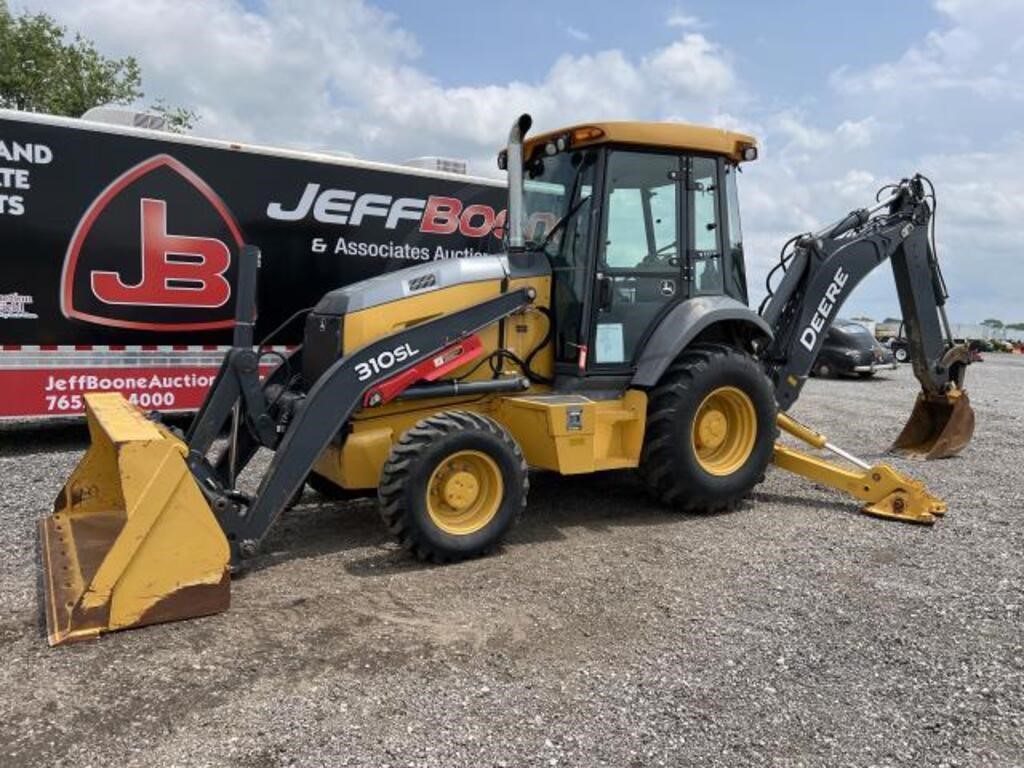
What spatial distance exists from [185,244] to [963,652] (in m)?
7.36

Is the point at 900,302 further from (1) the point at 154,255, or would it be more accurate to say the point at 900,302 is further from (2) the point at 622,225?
(1) the point at 154,255

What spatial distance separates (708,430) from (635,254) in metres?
1.35

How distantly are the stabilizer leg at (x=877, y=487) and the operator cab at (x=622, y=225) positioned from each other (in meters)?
1.43

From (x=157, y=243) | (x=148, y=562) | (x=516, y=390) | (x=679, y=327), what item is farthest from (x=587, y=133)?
(x=157, y=243)

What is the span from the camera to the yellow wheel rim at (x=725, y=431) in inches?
239

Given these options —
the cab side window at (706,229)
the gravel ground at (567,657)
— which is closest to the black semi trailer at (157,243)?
the cab side window at (706,229)

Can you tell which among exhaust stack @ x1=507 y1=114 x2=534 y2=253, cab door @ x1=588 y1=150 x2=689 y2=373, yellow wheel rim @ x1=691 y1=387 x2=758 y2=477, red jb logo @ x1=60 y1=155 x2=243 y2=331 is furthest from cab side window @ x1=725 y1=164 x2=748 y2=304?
red jb logo @ x1=60 y1=155 x2=243 y2=331

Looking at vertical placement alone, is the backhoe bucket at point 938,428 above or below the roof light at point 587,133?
below

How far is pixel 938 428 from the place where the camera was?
8.50 m

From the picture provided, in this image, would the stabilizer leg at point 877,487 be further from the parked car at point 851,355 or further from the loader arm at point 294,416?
the parked car at point 851,355

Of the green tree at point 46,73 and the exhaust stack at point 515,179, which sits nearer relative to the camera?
the exhaust stack at point 515,179

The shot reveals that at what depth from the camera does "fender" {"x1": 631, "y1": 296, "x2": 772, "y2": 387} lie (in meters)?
5.72

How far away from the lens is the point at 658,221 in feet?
19.5

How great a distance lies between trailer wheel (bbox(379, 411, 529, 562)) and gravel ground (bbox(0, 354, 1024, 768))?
0.55 ft
